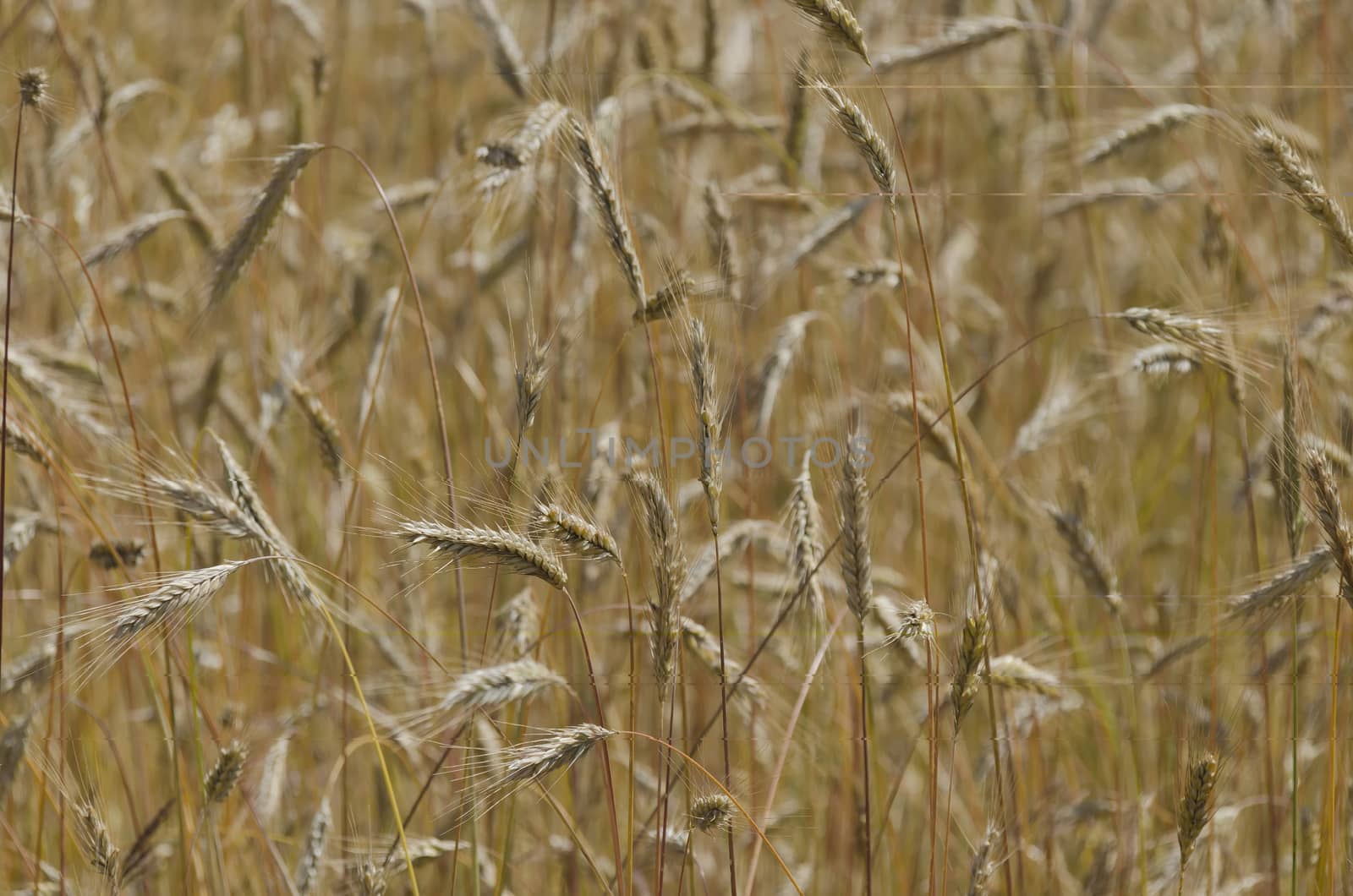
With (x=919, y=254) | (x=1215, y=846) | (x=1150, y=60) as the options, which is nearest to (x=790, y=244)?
(x=919, y=254)

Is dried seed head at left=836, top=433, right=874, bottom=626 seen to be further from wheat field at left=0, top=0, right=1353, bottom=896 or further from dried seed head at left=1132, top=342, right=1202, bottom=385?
dried seed head at left=1132, top=342, right=1202, bottom=385

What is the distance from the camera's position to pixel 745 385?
2420 mm

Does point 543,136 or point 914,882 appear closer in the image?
point 543,136

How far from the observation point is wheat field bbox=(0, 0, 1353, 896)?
1639 mm

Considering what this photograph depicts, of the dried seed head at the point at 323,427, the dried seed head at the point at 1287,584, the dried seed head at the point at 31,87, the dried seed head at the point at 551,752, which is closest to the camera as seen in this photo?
the dried seed head at the point at 551,752

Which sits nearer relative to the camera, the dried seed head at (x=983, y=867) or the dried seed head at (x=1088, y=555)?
the dried seed head at (x=983, y=867)

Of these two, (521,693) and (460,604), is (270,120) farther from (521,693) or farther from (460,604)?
(521,693)

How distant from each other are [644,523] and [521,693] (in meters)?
0.31

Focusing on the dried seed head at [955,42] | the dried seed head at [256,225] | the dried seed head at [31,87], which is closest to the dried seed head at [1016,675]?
the dried seed head at [955,42]

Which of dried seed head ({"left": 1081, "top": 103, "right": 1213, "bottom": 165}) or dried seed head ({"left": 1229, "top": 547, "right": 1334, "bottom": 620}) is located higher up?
dried seed head ({"left": 1081, "top": 103, "right": 1213, "bottom": 165})

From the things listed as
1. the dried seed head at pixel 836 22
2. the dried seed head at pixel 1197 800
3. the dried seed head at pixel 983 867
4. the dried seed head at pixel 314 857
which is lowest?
the dried seed head at pixel 314 857

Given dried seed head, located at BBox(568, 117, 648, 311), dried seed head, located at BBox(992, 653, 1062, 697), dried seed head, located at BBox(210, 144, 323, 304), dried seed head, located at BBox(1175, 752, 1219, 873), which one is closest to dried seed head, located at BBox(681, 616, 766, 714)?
dried seed head, located at BBox(992, 653, 1062, 697)

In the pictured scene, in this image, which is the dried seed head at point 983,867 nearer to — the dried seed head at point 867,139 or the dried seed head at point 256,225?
the dried seed head at point 867,139

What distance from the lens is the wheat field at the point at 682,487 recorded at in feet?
5.38
